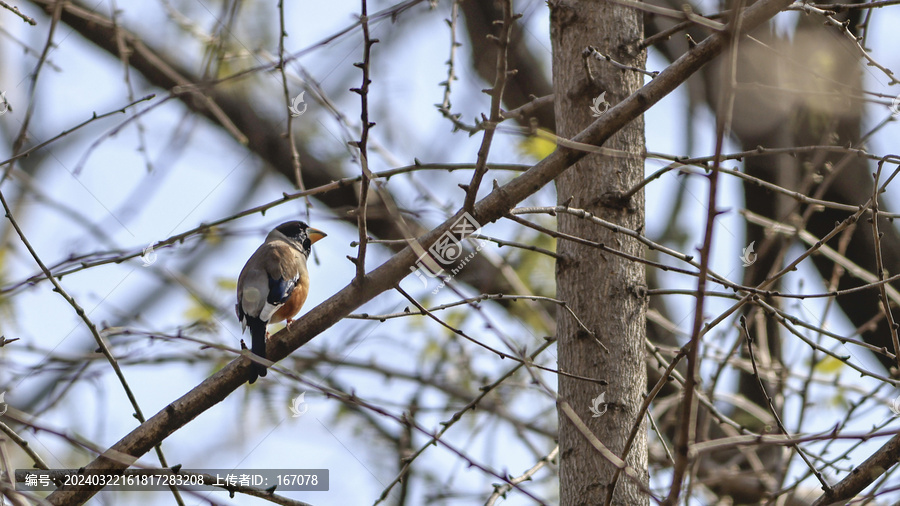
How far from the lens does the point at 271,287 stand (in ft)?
15.2

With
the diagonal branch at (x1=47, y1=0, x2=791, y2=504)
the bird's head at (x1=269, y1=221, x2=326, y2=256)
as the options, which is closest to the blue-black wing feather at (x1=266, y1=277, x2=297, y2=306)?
the bird's head at (x1=269, y1=221, x2=326, y2=256)

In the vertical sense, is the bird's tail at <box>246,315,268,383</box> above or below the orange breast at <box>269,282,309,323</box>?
below

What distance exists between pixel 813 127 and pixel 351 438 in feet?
14.2

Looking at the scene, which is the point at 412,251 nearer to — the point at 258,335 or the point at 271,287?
the point at 258,335

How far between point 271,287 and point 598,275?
7.40 feet

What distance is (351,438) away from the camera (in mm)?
6566

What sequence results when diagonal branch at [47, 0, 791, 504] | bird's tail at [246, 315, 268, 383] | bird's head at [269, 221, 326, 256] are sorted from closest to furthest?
diagonal branch at [47, 0, 791, 504] < bird's tail at [246, 315, 268, 383] < bird's head at [269, 221, 326, 256]

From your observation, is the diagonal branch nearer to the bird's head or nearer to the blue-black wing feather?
the blue-black wing feather

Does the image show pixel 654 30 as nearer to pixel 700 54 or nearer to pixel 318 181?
pixel 318 181

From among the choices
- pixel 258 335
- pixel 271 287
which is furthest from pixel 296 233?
pixel 258 335

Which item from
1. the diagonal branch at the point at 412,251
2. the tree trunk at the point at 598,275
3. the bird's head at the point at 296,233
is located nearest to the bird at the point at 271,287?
the bird's head at the point at 296,233

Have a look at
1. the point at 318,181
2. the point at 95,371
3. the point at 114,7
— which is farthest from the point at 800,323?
the point at 318,181

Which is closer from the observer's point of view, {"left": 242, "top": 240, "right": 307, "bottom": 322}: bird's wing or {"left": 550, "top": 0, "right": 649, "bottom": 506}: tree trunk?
{"left": 550, "top": 0, "right": 649, "bottom": 506}: tree trunk

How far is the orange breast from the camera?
4723 millimetres
